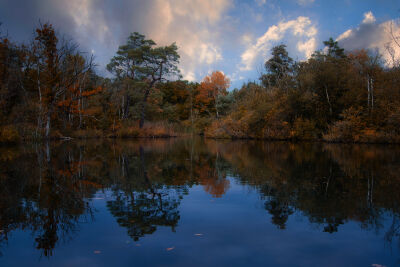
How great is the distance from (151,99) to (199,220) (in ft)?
113

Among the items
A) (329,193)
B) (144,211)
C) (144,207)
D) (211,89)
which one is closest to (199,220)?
(144,211)

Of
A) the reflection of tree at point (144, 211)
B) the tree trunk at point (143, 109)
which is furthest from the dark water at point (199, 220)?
the tree trunk at point (143, 109)

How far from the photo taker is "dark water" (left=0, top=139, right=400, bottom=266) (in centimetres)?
333

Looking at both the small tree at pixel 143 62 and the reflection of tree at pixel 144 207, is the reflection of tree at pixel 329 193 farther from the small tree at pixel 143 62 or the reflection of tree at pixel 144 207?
the small tree at pixel 143 62

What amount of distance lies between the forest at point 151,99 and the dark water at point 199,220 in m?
18.6

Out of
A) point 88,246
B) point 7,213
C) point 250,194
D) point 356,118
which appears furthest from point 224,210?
point 356,118

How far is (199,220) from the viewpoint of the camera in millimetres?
4691

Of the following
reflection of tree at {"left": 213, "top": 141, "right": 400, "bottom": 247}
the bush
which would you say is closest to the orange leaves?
the bush

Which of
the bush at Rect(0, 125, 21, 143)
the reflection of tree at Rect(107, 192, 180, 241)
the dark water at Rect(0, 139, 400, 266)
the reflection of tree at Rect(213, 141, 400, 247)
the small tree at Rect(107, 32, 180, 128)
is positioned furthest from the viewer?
the small tree at Rect(107, 32, 180, 128)

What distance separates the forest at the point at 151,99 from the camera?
2425 centimetres

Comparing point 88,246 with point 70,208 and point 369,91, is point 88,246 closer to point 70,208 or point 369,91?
point 70,208

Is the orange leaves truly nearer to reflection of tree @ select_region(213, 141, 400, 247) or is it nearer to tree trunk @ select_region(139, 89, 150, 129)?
tree trunk @ select_region(139, 89, 150, 129)

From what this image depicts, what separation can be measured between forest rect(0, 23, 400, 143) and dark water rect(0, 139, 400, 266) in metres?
18.6

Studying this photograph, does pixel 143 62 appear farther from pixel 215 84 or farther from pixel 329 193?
pixel 329 193
